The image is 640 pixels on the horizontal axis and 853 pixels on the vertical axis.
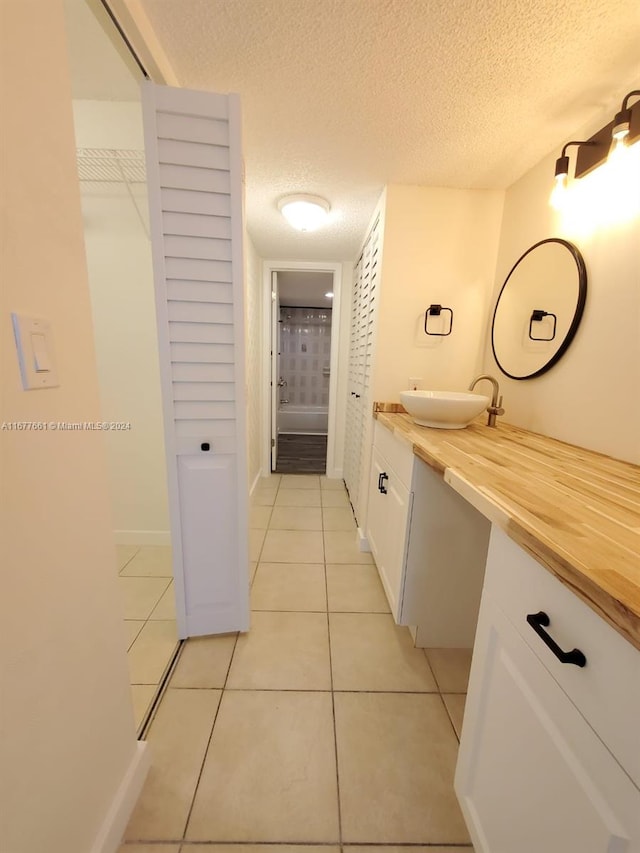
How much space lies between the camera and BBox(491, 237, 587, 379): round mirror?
4.24 feet

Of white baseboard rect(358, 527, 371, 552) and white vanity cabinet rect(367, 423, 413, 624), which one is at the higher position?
white vanity cabinet rect(367, 423, 413, 624)

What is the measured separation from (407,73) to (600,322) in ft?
3.62

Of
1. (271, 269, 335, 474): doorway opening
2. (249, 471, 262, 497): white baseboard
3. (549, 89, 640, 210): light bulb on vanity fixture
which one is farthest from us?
(271, 269, 335, 474): doorway opening

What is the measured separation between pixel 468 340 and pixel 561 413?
2.33 feet

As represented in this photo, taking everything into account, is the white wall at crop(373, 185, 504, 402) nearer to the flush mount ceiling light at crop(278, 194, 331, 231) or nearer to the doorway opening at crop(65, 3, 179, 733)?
the flush mount ceiling light at crop(278, 194, 331, 231)

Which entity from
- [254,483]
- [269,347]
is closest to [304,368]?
[269,347]

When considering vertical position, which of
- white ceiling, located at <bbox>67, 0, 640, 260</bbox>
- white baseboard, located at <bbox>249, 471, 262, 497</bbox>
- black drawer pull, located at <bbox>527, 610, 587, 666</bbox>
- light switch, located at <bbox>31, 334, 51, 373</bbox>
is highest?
white ceiling, located at <bbox>67, 0, 640, 260</bbox>

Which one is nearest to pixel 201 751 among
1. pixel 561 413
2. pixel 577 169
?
pixel 561 413

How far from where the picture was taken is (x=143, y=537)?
205 cm

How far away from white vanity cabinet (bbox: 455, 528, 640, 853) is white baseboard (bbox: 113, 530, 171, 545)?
1.85 meters

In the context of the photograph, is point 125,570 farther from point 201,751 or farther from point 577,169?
point 577,169

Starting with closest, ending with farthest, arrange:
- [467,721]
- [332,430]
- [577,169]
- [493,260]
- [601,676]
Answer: [601,676] → [467,721] → [577,169] → [493,260] → [332,430]

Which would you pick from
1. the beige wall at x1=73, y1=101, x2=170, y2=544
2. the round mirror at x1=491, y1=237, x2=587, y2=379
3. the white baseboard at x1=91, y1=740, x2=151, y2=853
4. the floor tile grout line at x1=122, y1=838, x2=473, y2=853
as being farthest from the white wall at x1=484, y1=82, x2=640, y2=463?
the beige wall at x1=73, y1=101, x2=170, y2=544

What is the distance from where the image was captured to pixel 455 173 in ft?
5.32
